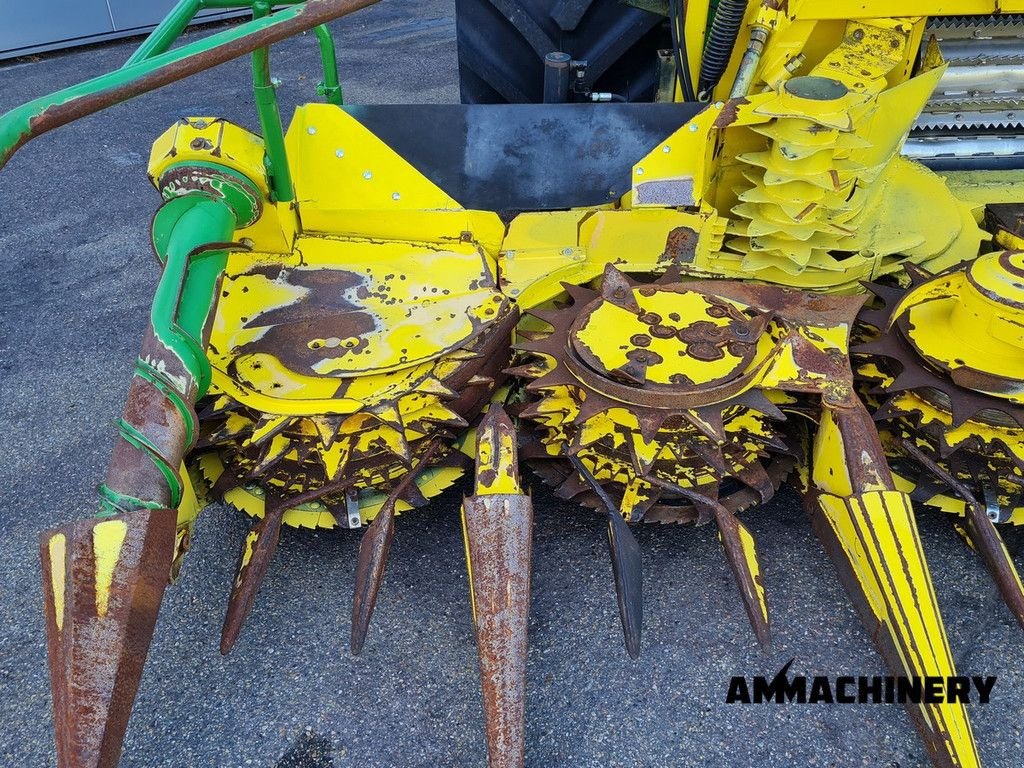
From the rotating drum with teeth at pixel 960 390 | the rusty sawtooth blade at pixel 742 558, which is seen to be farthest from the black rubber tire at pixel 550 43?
the rusty sawtooth blade at pixel 742 558

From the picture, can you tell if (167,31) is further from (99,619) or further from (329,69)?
(99,619)

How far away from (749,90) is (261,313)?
4.75 ft

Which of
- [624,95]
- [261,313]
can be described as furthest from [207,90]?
[261,313]

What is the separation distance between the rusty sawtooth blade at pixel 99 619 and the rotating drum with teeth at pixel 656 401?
838 mm

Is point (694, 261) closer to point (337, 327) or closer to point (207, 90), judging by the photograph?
point (337, 327)

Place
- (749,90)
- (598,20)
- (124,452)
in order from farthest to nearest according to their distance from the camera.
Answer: (598,20)
(749,90)
(124,452)

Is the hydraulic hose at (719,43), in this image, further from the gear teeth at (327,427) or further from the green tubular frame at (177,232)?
the gear teeth at (327,427)

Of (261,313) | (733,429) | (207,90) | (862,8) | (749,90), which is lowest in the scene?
(207,90)

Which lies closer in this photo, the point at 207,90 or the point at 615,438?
the point at 615,438

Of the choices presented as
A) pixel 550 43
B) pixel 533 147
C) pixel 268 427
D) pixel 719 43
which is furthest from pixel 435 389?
pixel 550 43

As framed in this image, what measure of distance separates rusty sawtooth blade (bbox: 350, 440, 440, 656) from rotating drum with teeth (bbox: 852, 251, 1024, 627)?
3.85ft

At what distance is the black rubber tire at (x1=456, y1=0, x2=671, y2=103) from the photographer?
8.80 ft

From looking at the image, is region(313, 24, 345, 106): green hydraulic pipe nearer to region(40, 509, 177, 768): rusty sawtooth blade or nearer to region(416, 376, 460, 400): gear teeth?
region(416, 376, 460, 400): gear teeth

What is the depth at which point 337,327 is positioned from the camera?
1.87m
